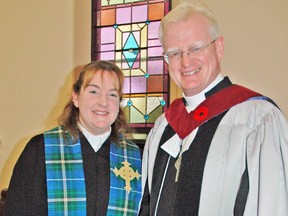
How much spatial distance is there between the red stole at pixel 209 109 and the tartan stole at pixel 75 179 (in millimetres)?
502

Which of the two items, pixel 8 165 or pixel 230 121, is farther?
pixel 8 165

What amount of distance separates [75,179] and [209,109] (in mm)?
951

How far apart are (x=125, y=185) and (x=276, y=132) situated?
114 cm

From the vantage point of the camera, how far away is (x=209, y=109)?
222 centimetres

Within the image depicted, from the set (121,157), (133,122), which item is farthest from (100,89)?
(133,122)

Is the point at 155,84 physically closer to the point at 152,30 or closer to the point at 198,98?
the point at 152,30

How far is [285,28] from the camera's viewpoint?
14.0ft

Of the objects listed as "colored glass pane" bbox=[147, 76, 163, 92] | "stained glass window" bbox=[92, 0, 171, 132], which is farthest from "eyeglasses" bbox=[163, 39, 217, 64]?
"colored glass pane" bbox=[147, 76, 163, 92]

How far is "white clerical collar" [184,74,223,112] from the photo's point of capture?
228 centimetres

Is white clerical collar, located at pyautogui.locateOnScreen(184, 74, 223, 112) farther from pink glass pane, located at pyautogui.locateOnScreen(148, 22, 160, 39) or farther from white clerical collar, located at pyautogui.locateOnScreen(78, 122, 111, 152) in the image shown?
pink glass pane, located at pyautogui.locateOnScreen(148, 22, 160, 39)

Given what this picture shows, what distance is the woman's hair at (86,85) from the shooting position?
2.61 m

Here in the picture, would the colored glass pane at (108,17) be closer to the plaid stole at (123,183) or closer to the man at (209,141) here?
the plaid stole at (123,183)

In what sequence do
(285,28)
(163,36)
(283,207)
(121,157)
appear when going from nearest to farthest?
(283,207), (163,36), (121,157), (285,28)

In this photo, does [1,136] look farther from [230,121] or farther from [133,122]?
[230,121]
